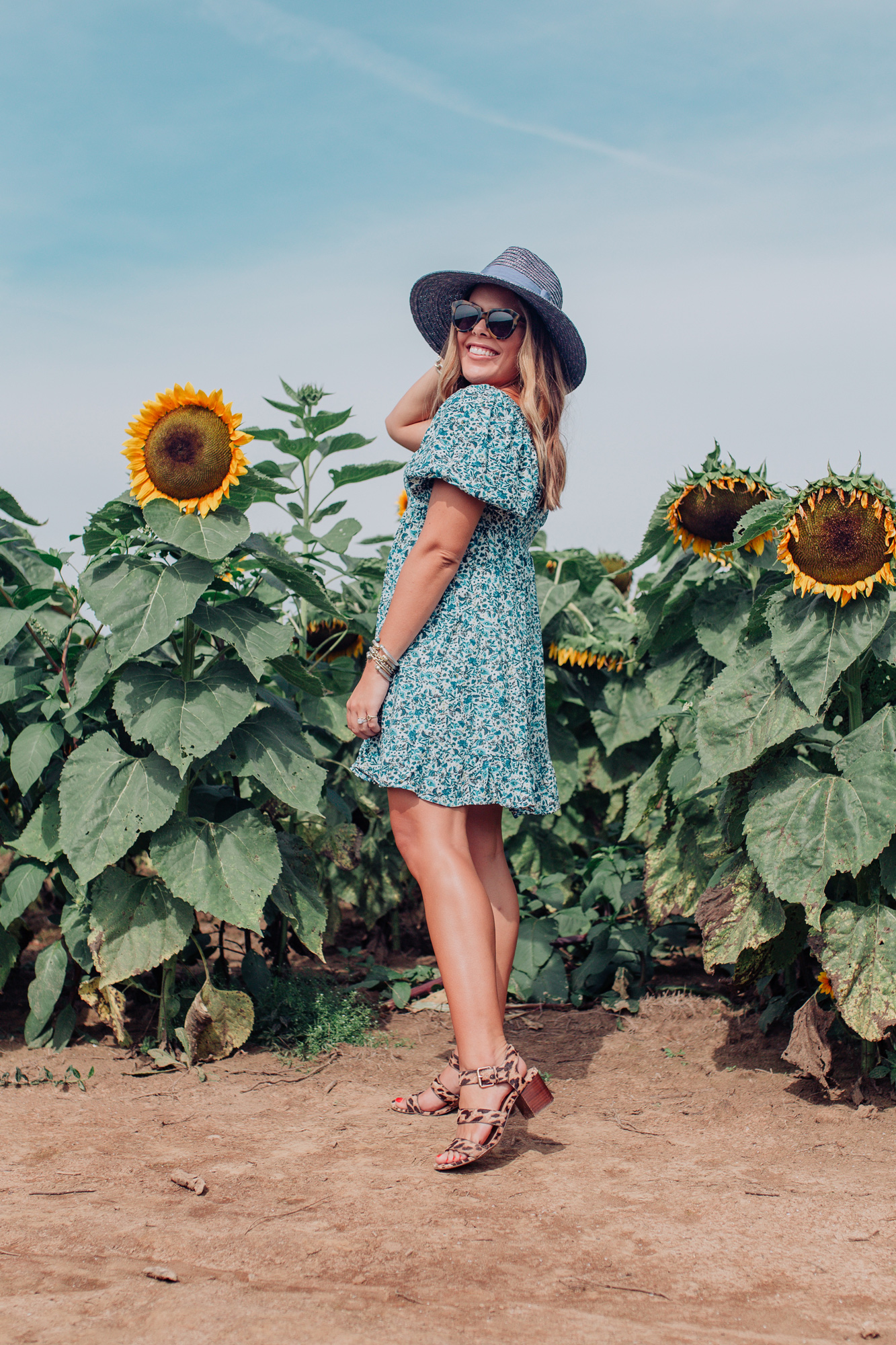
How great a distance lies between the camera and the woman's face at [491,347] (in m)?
2.94

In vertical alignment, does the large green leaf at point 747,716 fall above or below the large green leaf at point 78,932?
above

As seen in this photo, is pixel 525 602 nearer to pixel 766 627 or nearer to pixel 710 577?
pixel 766 627

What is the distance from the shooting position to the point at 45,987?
3365 mm

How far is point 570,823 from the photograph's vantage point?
190 inches

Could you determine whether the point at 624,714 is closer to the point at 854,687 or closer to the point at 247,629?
the point at 854,687

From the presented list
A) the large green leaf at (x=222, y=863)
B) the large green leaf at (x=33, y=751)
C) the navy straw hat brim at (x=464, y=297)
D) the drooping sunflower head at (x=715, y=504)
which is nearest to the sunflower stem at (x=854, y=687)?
the drooping sunflower head at (x=715, y=504)

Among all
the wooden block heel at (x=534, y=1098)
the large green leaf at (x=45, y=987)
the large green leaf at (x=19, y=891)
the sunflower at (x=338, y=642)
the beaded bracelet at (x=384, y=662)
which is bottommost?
the wooden block heel at (x=534, y=1098)

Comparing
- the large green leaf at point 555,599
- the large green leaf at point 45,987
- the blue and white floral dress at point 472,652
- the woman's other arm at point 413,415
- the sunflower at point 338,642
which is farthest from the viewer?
the large green leaf at point 555,599

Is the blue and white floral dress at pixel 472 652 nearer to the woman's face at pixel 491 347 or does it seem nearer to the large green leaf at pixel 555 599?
the woman's face at pixel 491 347

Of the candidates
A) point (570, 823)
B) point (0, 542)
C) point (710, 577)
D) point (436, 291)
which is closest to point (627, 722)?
point (570, 823)

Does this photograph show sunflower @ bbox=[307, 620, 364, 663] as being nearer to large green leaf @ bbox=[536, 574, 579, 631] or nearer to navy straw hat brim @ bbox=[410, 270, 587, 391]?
large green leaf @ bbox=[536, 574, 579, 631]

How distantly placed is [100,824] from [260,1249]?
126 centimetres

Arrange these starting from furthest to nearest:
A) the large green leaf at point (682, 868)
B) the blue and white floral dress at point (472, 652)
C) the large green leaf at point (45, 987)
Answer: the large green leaf at point (682, 868) → the large green leaf at point (45, 987) → the blue and white floral dress at point (472, 652)

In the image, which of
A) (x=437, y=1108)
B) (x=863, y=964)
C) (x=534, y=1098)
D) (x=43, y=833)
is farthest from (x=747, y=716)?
(x=43, y=833)
